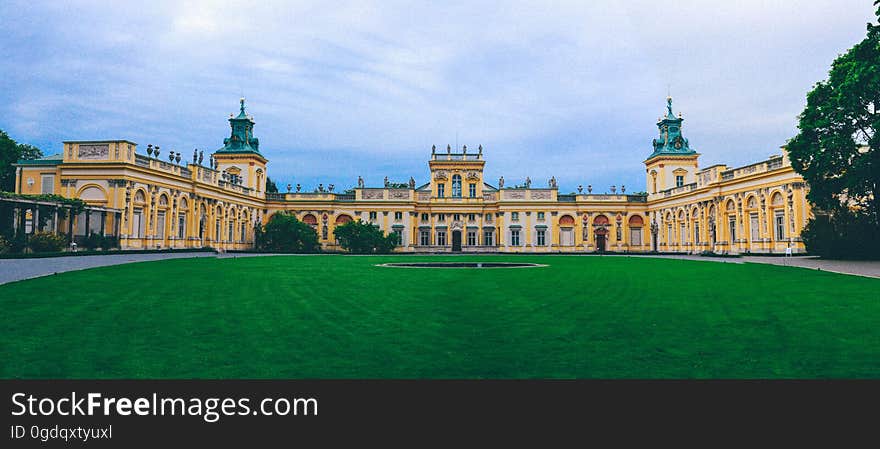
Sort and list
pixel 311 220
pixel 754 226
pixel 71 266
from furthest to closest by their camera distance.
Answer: pixel 311 220 → pixel 754 226 → pixel 71 266

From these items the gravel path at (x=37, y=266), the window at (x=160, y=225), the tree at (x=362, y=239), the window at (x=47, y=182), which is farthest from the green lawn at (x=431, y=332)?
the tree at (x=362, y=239)

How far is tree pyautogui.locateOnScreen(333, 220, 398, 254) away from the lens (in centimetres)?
6044

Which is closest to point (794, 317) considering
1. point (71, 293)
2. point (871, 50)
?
point (71, 293)

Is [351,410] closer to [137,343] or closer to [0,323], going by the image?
[137,343]

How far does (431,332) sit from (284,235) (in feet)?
177

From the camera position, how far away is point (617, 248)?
69750 mm

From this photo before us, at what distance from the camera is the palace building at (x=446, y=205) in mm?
41000

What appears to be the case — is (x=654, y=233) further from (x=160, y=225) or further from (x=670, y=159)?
(x=160, y=225)

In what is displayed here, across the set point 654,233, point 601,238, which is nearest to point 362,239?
point 601,238

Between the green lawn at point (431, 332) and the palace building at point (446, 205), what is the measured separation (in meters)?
31.1

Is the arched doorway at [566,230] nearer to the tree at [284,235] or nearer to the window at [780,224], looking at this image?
the window at [780,224]

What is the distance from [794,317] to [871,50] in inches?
887

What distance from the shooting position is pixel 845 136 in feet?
86.5

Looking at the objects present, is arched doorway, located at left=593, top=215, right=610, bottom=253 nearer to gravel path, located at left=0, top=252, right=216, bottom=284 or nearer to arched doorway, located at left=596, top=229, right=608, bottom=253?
arched doorway, located at left=596, top=229, right=608, bottom=253
